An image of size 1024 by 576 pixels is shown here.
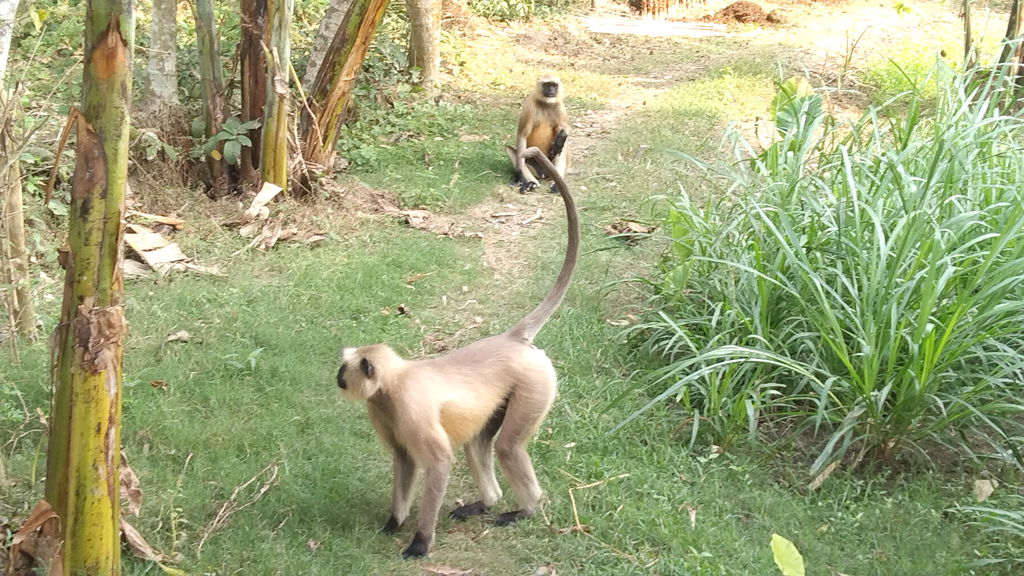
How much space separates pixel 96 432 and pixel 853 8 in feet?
51.1

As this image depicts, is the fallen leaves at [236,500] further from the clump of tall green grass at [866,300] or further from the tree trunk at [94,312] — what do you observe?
the clump of tall green grass at [866,300]

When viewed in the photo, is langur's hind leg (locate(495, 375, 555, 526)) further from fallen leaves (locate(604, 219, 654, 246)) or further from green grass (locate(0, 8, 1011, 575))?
fallen leaves (locate(604, 219, 654, 246))

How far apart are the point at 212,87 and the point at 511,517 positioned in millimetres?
4727

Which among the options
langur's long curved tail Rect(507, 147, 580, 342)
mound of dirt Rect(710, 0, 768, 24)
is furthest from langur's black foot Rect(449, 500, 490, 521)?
mound of dirt Rect(710, 0, 768, 24)

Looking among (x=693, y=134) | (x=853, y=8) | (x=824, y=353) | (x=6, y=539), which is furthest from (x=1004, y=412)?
(x=853, y=8)

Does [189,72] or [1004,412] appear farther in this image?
[189,72]

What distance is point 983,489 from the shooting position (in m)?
4.18

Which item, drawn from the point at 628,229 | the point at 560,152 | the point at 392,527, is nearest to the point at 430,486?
the point at 392,527

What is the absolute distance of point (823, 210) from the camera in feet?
16.6

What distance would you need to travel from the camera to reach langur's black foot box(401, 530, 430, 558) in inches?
147

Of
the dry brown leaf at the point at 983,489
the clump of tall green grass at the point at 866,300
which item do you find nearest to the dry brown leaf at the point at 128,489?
the clump of tall green grass at the point at 866,300

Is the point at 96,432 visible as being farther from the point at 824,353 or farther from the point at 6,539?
the point at 824,353

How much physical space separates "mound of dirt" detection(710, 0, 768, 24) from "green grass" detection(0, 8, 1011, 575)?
9.46m

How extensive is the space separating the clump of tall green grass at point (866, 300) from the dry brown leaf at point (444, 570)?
1.35 m
